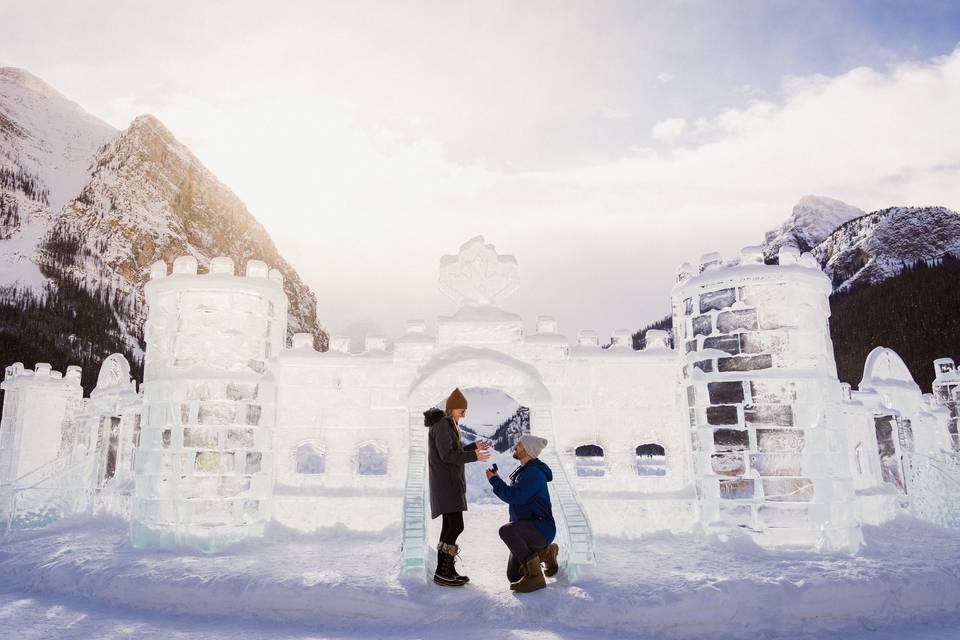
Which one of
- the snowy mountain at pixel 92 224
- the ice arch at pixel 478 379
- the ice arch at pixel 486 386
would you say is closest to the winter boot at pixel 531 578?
the ice arch at pixel 486 386

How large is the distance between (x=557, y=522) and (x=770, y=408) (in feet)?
11.3

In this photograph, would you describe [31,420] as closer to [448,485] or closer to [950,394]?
[448,485]

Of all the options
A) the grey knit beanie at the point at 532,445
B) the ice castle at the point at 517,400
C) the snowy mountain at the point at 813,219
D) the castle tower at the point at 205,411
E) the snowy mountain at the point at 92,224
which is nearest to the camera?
the grey knit beanie at the point at 532,445

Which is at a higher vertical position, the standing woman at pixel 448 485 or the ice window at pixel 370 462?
the standing woman at pixel 448 485

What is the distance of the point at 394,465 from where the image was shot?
29.5 feet

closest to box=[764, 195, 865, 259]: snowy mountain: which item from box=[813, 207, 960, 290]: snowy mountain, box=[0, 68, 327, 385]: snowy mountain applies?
box=[813, 207, 960, 290]: snowy mountain

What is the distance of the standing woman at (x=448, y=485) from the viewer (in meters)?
6.00

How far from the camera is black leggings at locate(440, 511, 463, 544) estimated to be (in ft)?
19.9

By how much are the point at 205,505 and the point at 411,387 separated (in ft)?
10.9

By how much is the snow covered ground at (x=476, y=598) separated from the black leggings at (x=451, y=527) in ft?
1.59

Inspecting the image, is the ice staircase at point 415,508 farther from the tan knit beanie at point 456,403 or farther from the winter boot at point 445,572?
the tan knit beanie at point 456,403

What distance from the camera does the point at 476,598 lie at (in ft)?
18.3

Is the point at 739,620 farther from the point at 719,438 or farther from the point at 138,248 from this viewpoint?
the point at 138,248

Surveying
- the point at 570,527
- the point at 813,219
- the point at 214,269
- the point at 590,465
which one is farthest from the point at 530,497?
the point at 813,219
